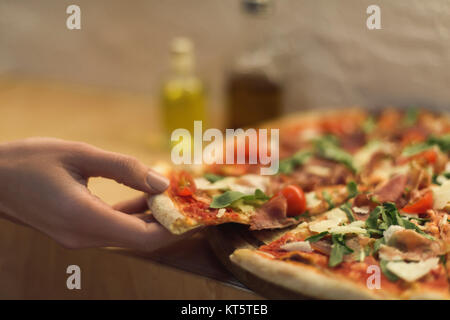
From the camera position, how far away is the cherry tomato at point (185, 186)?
974mm

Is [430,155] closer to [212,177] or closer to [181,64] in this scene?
[212,177]

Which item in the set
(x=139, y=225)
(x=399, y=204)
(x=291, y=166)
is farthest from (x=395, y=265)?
(x=291, y=166)

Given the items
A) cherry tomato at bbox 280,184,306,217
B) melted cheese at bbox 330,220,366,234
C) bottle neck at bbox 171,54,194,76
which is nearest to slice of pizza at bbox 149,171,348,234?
cherry tomato at bbox 280,184,306,217

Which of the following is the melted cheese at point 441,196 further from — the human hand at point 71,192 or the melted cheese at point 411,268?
the human hand at point 71,192

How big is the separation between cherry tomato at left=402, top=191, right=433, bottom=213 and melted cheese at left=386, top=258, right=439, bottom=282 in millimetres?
163

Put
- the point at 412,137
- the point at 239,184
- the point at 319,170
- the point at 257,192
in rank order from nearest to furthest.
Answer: the point at 257,192 → the point at 239,184 → the point at 319,170 → the point at 412,137

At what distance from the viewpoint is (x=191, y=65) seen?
165 cm

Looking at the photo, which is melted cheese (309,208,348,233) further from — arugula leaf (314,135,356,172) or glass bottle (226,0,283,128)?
glass bottle (226,0,283,128)

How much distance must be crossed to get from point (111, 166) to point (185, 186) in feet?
0.48

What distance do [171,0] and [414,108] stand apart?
92 cm

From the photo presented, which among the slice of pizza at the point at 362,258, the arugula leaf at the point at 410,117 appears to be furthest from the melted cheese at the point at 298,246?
the arugula leaf at the point at 410,117

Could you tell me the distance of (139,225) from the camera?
89 centimetres

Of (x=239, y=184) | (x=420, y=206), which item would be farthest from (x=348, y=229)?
(x=239, y=184)

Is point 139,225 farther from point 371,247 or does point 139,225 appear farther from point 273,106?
point 273,106
